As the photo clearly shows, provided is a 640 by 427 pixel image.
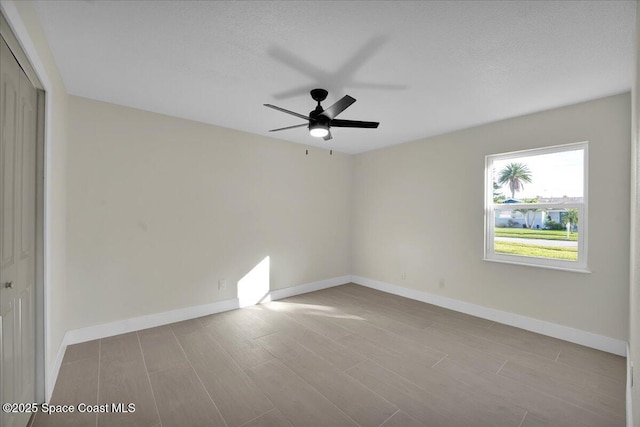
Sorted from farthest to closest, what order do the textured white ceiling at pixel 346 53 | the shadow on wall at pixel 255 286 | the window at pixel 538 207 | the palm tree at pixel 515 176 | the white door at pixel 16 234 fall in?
the shadow on wall at pixel 255 286 < the palm tree at pixel 515 176 < the window at pixel 538 207 < the textured white ceiling at pixel 346 53 < the white door at pixel 16 234

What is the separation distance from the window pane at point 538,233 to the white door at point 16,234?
15.1 ft

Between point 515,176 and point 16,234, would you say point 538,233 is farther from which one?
point 16,234

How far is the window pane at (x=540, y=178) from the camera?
10.1 feet

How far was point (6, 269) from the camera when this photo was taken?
1453mm

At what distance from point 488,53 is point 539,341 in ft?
9.82

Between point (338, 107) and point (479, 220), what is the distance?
265cm

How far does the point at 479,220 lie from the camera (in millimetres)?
3748

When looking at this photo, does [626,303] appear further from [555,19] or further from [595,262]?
[555,19]

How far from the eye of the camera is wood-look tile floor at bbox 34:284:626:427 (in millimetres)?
1870

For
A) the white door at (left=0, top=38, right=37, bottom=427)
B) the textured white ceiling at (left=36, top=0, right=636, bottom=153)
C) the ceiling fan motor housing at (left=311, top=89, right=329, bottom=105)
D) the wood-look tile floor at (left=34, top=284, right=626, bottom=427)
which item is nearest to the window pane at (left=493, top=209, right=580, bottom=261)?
the wood-look tile floor at (left=34, top=284, right=626, bottom=427)

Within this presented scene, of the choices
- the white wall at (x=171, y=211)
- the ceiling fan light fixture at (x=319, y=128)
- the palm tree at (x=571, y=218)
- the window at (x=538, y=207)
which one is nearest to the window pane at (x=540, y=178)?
the window at (x=538, y=207)

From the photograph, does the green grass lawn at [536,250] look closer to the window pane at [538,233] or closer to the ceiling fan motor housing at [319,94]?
the window pane at [538,233]

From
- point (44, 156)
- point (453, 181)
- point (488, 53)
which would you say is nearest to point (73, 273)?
point (44, 156)

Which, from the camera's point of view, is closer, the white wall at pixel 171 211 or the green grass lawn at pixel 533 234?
the white wall at pixel 171 211
